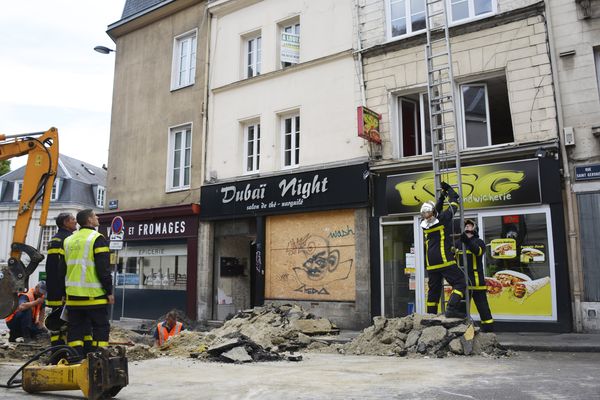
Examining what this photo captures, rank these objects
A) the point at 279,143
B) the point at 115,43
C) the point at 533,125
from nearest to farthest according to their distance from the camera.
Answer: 1. the point at 533,125
2. the point at 279,143
3. the point at 115,43

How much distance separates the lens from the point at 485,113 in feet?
40.4

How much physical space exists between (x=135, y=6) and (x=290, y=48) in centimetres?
809

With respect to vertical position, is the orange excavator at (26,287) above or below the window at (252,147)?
below

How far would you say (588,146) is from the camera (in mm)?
10617

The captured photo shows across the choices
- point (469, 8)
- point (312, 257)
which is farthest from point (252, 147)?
point (469, 8)

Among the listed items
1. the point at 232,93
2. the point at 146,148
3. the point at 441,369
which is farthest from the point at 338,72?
the point at 441,369

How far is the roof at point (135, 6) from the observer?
1948 centimetres

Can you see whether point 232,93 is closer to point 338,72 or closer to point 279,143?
point 279,143

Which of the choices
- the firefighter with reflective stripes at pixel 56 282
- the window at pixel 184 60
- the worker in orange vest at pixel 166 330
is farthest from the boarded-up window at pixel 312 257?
the firefighter with reflective stripes at pixel 56 282

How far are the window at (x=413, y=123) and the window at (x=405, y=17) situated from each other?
1.62 metres

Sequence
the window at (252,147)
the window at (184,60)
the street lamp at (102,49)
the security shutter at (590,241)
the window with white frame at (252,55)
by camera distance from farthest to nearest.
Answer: the street lamp at (102,49)
the window at (184,60)
the window with white frame at (252,55)
the window at (252,147)
the security shutter at (590,241)

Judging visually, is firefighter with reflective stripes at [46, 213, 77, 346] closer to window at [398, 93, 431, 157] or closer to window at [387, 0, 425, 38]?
window at [398, 93, 431, 157]

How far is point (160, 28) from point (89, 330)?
15079 mm

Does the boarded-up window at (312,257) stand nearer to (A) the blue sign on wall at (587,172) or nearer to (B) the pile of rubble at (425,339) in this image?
(B) the pile of rubble at (425,339)
